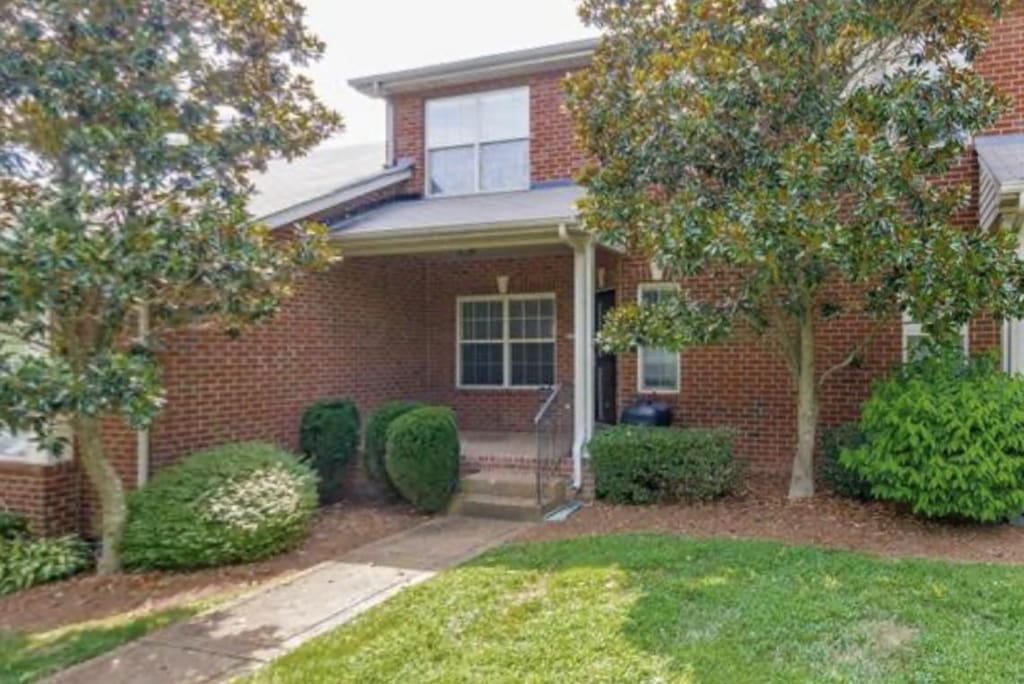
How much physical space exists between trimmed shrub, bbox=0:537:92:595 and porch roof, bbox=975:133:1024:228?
925 cm

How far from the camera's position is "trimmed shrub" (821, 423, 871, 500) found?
7.82 meters

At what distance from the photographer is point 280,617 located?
543 centimetres

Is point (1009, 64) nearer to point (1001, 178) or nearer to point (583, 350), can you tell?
point (1001, 178)

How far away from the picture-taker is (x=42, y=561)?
22.5 ft

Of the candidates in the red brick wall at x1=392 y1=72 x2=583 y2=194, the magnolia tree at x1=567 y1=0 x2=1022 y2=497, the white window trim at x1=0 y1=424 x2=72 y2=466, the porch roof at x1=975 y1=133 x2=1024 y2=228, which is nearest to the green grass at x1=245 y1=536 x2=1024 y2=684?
the magnolia tree at x1=567 y1=0 x2=1022 y2=497

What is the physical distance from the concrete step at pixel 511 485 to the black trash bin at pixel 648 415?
146cm

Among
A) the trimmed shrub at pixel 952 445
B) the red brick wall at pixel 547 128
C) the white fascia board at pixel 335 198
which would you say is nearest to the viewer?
the trimmed shrub at pixel 952 445

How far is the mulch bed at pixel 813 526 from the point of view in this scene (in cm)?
627

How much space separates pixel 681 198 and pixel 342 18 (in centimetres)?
456

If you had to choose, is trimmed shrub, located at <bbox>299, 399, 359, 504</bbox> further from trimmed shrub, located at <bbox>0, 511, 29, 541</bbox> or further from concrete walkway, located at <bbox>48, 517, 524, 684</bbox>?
trimmed shrub, located at <bbox>0, 511, 29, 541</bbox>

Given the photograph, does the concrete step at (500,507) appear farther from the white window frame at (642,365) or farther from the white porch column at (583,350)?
the white window frame at (642,365)

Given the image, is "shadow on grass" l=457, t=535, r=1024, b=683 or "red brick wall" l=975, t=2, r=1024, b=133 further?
"red brick wall" l=975, t=2, r=1024, b=133

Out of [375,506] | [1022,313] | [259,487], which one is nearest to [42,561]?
[259,487]


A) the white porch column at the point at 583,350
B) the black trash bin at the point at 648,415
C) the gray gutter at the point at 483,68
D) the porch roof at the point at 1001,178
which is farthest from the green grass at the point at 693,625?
the gray gutter at the point at 483,68
